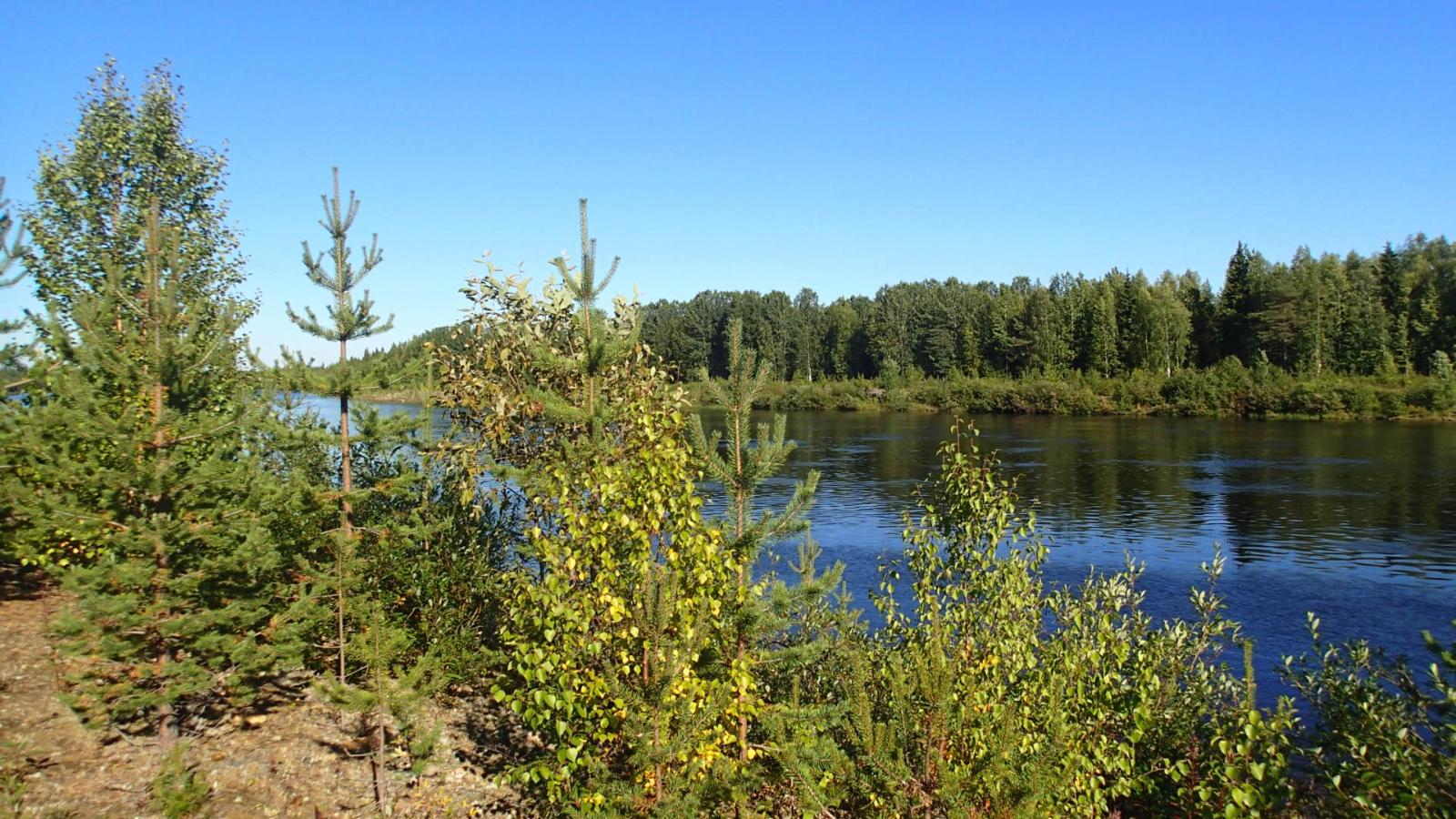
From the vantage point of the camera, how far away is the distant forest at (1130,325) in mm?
85625

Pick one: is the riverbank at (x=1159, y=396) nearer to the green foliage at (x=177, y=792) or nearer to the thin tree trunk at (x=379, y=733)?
the thin tree trunk at (x=379, y=733)

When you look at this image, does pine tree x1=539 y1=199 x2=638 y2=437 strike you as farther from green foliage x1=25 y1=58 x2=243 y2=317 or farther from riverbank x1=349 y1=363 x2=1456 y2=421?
riverbank x1=349 y1=363 x2=1456 y2=421

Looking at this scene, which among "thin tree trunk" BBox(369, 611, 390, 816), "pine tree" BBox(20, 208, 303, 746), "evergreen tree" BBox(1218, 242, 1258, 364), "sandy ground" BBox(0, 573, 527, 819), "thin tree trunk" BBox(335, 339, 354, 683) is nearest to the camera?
"pine tree" BBox(20, 208, 303, 746)

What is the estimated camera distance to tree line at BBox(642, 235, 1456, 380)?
85.6 m

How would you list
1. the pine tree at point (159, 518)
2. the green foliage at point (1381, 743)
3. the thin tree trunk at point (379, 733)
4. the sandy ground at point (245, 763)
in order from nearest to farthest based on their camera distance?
1. the green foliage at point (1381, 743)
2. the pine tree at point (159, 518)
3. the thin tree trunk at point (379, 733)
4. the sandy ground at point (245, 763)

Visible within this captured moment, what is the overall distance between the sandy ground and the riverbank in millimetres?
54563

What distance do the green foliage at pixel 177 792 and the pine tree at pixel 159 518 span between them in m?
0.53

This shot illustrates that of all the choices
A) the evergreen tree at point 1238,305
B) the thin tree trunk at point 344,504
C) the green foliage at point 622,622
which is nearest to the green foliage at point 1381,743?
the green foliage at point 622,622

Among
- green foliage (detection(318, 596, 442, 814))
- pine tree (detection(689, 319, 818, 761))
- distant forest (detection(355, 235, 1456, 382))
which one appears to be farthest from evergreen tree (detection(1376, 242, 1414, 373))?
green foliage (detection(318, 596, 442, 814))

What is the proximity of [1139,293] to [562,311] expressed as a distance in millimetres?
100499

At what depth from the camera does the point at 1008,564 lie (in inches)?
374

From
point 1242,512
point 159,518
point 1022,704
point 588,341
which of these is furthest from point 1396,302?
point 159,518

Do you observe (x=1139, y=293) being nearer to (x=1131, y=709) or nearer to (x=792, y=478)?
(x=792, y=478)

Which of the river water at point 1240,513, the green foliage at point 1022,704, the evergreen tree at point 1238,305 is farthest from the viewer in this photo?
the evergreen tree at point 1238,305
